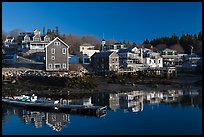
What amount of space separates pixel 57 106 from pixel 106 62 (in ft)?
82.7

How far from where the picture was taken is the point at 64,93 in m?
30.7

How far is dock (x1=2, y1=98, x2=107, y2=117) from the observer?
65.1 ft

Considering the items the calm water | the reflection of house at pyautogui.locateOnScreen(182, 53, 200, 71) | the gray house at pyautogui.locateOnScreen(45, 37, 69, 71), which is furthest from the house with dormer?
the calm water

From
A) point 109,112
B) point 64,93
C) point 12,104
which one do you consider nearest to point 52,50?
point 64,93

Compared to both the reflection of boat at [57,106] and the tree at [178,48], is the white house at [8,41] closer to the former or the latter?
the tree at [178,48]

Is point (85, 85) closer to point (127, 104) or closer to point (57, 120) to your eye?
point (127, 104)

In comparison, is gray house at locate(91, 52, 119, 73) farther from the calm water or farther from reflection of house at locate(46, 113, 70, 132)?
reflection of house at locate(46, 113, 70, 132)

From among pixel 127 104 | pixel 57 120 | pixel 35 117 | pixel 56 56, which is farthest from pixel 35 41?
pixel 57 120

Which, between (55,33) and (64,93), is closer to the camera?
(64,93)

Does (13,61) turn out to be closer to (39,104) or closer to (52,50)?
(52,50)

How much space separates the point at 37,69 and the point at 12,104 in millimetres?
17661

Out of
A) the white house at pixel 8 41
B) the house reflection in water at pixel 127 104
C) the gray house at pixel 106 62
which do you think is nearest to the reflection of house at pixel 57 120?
the house reflection in water at pixel 127 104

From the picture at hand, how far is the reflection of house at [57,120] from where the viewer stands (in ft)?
55.9

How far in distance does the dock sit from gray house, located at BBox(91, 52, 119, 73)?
23094 mm
